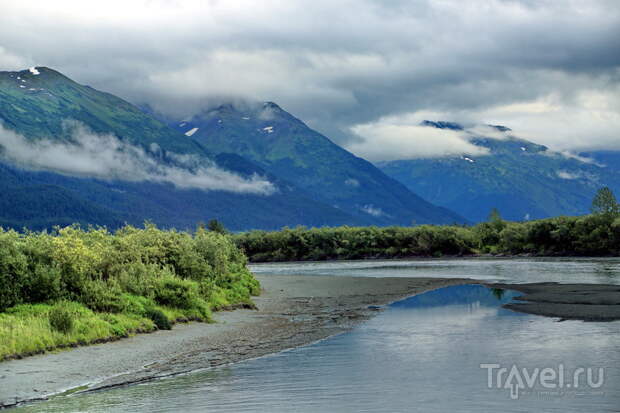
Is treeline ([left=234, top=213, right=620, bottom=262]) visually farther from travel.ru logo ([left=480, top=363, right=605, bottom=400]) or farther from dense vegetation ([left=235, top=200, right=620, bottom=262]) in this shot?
travel.ru logo ([left=480, top=363, right=605, bottom=400])

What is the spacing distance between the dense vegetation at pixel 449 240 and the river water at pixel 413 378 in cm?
11104

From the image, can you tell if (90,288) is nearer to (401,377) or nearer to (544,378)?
(401,377)

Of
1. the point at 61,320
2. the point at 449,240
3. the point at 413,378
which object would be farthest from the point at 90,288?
the point at 449,240

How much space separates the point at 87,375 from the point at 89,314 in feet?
29.2

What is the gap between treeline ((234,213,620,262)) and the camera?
14412 centimetres

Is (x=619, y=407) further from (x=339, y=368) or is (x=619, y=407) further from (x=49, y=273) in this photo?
(x=49, y=273)

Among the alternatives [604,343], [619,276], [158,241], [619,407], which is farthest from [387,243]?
[619,407]

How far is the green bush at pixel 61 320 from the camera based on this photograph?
33.1 m

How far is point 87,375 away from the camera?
27453 millimetres

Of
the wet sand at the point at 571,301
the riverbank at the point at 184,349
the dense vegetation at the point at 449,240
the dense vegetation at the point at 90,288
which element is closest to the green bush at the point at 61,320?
the dense vegetation at the point at 90,288

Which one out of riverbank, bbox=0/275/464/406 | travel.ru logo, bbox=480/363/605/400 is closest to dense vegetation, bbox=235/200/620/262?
riverbank, bbox=0/275/464/406

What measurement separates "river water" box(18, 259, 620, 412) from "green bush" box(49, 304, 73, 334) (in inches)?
327

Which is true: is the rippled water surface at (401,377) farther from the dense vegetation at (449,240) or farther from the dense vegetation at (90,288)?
the dense vegetation at (449,240)

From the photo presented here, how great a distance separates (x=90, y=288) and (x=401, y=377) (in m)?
19.0
